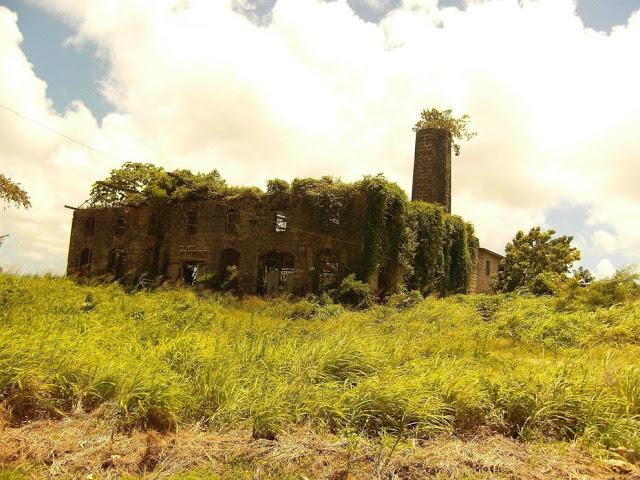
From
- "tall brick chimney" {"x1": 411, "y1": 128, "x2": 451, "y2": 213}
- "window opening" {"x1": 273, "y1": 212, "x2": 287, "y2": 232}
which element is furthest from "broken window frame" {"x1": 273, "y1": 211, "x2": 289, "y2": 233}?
"tall brick chimney" {"x1": 411, "y1": 128, "x2": 451, "y2": 213}

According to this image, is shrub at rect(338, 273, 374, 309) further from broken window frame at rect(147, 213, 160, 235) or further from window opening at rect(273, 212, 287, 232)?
broken window frame at rect(147, 213, 160, 235)

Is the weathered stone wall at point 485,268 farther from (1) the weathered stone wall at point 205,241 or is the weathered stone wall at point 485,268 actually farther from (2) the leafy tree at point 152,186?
(2) the leafy tree at point 152,186

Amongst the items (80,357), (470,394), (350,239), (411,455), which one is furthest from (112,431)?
(350,239)

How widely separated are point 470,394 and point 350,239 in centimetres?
1754

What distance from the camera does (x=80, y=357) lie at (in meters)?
5.52

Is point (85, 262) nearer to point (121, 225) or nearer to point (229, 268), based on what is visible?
point (121, 225)

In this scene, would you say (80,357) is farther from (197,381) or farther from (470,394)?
(470,394)

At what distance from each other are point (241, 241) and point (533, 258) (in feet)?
63.1

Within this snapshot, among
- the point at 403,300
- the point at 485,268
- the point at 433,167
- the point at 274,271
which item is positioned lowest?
the point at 403,300

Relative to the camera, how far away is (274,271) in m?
23.8

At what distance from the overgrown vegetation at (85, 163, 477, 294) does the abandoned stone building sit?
16cm

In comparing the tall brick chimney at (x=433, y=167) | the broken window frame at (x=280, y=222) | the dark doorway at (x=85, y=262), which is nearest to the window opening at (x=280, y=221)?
the broken window frame at (x=280, y=222)

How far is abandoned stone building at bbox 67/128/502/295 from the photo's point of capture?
74.9ft

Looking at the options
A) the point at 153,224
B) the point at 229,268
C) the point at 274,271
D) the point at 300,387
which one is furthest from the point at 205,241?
the point at 300,387
